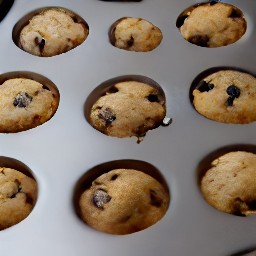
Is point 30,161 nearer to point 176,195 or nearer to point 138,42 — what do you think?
point 176,195

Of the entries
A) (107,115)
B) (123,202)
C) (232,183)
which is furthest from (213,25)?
(123,202)

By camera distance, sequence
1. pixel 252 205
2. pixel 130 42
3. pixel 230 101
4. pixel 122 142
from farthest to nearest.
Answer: pixel 130 42 → pixel 230 101 → pixel 122 142 → pixel 252 205

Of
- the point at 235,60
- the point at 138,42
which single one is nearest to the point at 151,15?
the point at 138,42

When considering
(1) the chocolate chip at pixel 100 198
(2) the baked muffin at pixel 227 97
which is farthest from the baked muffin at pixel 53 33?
(1) the chocolate chip at pixel 100 198

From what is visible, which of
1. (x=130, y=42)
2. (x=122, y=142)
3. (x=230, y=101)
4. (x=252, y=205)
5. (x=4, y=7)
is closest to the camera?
(x=252, y=205)

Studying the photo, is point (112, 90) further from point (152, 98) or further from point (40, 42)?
point (40, 42)

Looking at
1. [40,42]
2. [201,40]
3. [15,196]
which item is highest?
[201,40]

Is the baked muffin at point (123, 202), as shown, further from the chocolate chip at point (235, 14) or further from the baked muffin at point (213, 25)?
the chocolate chip at point (235, 14)

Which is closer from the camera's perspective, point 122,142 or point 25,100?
point 122,142
